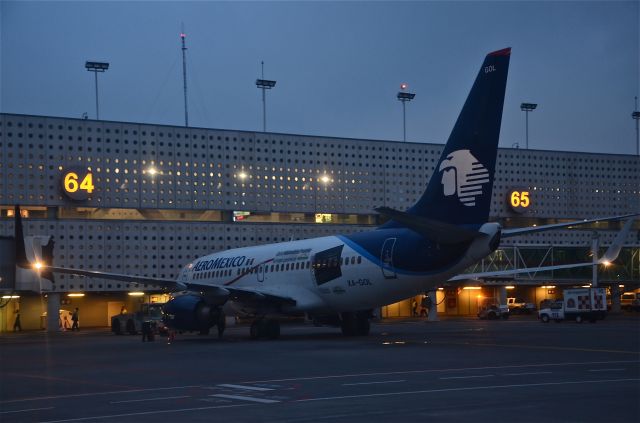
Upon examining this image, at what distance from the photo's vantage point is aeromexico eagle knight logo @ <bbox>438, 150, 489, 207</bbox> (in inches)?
1117

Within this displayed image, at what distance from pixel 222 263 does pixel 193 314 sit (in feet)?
24.9

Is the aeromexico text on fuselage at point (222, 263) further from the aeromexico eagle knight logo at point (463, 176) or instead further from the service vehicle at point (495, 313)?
the service vehicle at point (495, 313)

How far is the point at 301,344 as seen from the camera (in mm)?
32531

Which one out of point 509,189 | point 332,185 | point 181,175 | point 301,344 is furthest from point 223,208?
point 301,344

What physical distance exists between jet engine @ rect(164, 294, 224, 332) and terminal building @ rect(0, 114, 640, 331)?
18.6 metres

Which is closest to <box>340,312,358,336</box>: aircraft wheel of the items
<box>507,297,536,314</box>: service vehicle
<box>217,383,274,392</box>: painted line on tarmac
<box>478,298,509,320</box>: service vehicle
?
<box>217,383,274,392</box>: painted line on tarmac

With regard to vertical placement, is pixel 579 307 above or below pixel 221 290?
below

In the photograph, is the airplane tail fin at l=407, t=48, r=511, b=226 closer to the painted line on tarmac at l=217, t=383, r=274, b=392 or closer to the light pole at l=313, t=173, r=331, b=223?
the painted line on tarmac at l=217, t=383, r=274, b=392

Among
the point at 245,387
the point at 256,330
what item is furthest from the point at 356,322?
the point at 245,387

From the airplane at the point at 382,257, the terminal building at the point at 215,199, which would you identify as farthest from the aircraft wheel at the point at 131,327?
the terminal building at the point at 215,199

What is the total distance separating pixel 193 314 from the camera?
3678 centimetres

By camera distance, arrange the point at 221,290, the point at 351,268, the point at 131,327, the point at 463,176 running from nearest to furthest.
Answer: the point at 463,176 → the point at 351,268 → the point at 221,290 → the point at 131,327

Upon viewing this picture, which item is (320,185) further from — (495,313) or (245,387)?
(245,387)

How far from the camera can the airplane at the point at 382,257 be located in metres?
27.9
